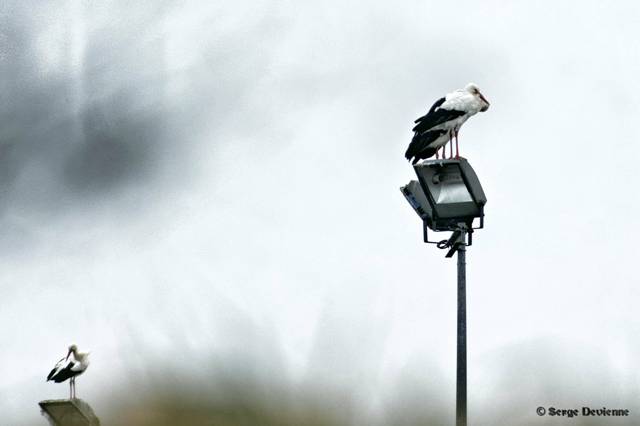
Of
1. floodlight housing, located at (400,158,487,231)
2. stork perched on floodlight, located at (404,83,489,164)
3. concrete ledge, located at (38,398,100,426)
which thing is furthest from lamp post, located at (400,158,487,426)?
stork perched on floodlight, located at (404,83,489,164)

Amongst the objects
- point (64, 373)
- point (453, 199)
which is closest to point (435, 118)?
point (453, 199)

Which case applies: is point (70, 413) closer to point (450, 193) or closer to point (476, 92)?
point (450, 193)

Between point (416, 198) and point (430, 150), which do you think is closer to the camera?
point (416, 198)

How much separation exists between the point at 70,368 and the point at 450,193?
40.0 feet

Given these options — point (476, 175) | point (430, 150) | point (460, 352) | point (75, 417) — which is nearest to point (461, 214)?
point (476, 175)

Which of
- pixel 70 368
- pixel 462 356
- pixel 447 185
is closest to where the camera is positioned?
pixel 462 356

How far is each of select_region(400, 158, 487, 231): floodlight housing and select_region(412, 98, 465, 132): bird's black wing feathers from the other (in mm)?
5995

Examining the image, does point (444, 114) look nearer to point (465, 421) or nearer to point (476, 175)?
point (476, 175)

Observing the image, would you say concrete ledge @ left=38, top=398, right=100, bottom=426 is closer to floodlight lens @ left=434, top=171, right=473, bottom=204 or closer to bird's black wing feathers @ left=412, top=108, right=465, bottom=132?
floodlight lens @ left=434, top=171, right=473, bottom=204

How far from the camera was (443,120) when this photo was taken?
20.1 metres

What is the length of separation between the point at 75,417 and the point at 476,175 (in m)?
4.03

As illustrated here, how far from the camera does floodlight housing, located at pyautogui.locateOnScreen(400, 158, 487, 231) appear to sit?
13195 millimetres

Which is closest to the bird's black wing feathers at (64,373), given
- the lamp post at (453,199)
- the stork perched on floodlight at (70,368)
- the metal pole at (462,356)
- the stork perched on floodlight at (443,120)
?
the stork perched on floodlight at (70,368)

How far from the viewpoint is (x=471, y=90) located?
21234 mm
